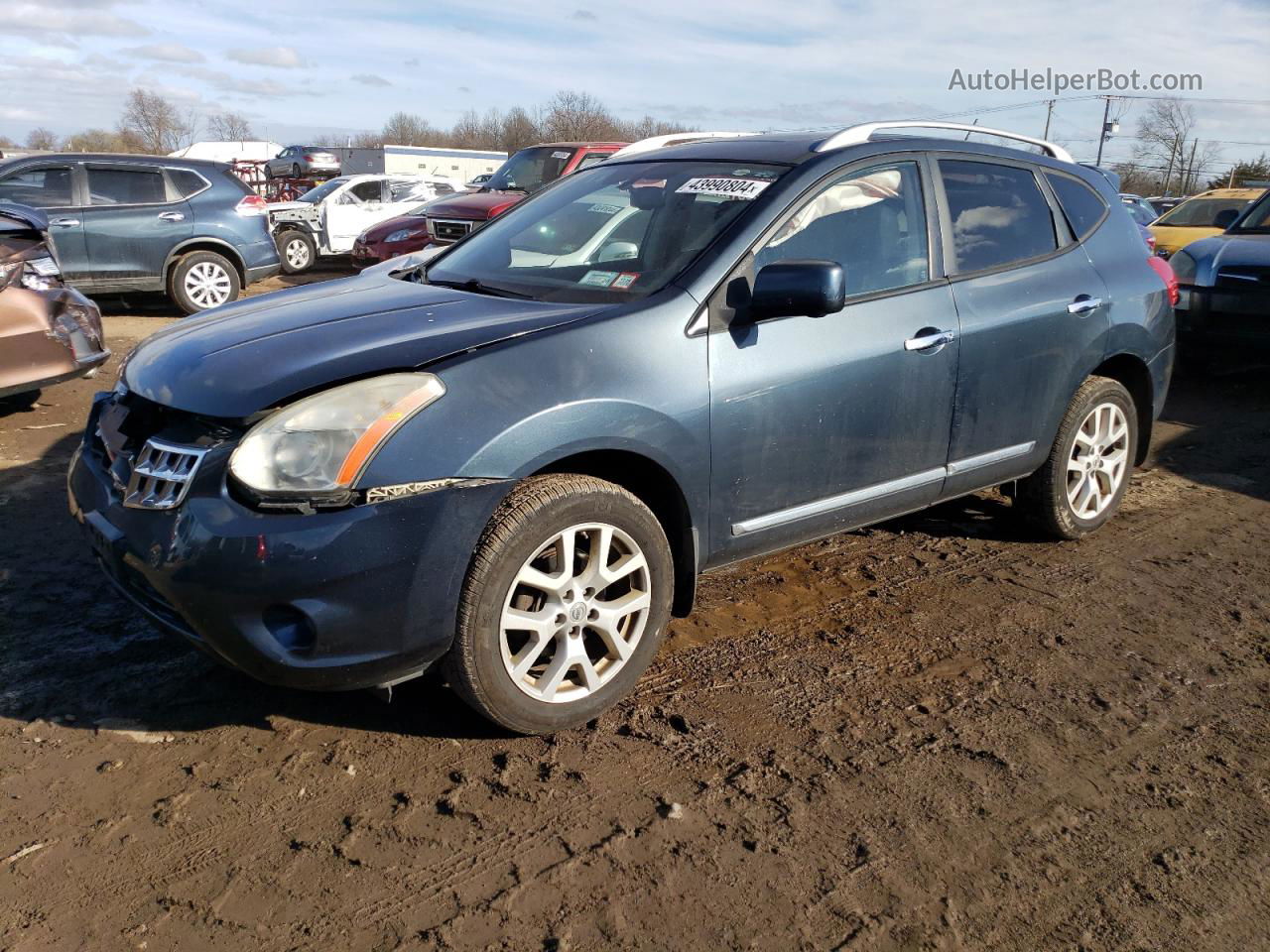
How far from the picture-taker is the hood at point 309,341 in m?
2.86

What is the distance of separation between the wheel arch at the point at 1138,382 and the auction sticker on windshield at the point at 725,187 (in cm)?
206

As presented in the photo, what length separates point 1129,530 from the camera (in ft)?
16.6

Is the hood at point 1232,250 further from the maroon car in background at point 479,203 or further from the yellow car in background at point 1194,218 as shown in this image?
the maroon car in background at point 479,203

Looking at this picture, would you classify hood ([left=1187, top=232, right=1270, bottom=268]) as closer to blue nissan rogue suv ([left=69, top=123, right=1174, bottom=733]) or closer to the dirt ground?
blue nissan rogue suv ([left=69, top=123, right=1174, bottom=733])

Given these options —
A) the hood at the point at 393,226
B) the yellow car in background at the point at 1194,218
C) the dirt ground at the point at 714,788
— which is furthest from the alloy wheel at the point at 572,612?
the yellow car in background at the point at 1194,218

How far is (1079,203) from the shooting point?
466 cm

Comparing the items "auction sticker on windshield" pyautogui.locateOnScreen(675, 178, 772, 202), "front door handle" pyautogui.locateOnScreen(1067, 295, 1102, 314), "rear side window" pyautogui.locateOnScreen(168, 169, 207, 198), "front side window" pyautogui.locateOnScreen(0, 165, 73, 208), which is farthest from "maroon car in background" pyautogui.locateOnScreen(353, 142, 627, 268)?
"auction sticker on windshield" pyautogui.locateOnScreen(675, 178, 772, 202)

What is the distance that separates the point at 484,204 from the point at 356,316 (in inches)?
337

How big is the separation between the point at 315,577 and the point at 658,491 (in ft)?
3.78

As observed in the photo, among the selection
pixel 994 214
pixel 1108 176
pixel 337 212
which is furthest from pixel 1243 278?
pixel 337 212

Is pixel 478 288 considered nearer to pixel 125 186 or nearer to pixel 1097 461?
pixel 1097 461

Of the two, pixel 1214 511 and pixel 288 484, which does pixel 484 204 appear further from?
pixel 288 484

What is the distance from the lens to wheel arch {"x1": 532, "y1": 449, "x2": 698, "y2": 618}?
3.18 meters

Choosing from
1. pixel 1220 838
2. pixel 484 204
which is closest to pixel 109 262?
pixel 484 204
